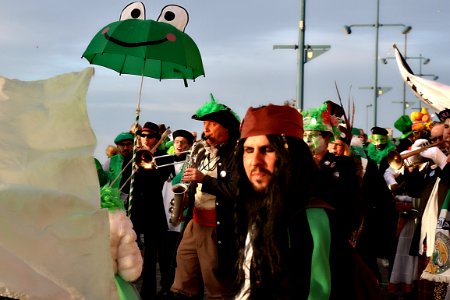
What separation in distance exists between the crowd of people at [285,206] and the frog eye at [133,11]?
107 centimetres

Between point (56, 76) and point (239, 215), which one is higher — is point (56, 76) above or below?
above

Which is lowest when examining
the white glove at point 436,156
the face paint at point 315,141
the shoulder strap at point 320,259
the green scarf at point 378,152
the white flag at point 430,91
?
the shoulder strap at point 320,259

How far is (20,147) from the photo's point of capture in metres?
2.96

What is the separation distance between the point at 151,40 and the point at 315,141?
5.48 ft

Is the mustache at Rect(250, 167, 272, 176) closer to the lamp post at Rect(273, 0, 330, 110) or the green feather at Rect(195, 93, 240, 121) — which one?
the green feather at Rect(195, 93, 240, 121)

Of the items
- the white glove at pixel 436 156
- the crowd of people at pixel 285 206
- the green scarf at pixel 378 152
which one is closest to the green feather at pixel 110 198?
the crowd of people at pixel 285 206

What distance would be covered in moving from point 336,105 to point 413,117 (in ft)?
31.0

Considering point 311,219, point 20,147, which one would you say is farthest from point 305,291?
point 20,147

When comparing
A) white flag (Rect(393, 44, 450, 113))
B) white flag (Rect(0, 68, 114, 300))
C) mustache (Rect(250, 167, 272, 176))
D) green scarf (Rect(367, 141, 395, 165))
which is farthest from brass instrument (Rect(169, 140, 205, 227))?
green scarf (Rect(367, 141, 395, 165))

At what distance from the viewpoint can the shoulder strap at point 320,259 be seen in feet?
11.3

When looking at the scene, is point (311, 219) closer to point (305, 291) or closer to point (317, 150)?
point (305, 291)

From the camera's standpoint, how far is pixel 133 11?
25.7ft

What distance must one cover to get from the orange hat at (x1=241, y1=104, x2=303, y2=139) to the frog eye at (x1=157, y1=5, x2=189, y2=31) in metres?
4.06

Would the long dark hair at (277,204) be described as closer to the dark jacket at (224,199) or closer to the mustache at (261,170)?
the mustache at (261,170)
